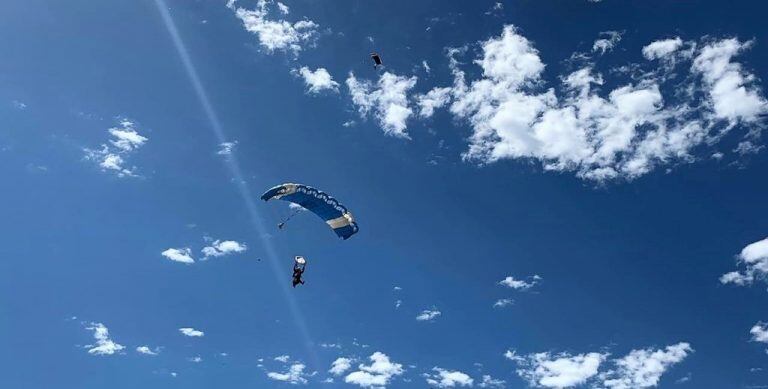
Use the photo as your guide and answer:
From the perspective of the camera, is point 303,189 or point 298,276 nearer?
point 303,189

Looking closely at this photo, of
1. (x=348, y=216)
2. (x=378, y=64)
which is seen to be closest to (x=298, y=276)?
(x=348, y=216)

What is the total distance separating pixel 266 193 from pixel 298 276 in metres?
9.75

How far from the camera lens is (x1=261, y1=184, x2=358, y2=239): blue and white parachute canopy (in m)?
58.4

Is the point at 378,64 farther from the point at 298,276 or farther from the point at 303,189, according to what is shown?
the point at 298,276

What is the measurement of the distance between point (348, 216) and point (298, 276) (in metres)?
6.71

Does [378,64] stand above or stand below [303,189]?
above

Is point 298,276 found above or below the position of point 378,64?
below

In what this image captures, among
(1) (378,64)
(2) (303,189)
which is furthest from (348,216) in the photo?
(1) (378,64)

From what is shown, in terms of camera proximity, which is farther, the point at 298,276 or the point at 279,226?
the point at 298,276

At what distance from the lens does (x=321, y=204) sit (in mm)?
61000

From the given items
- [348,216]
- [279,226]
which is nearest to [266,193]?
[279,226]

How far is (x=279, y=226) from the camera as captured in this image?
56812 mm

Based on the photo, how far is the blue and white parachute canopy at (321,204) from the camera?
58.4 meters

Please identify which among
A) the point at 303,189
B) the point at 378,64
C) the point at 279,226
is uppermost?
the point at 378,64
